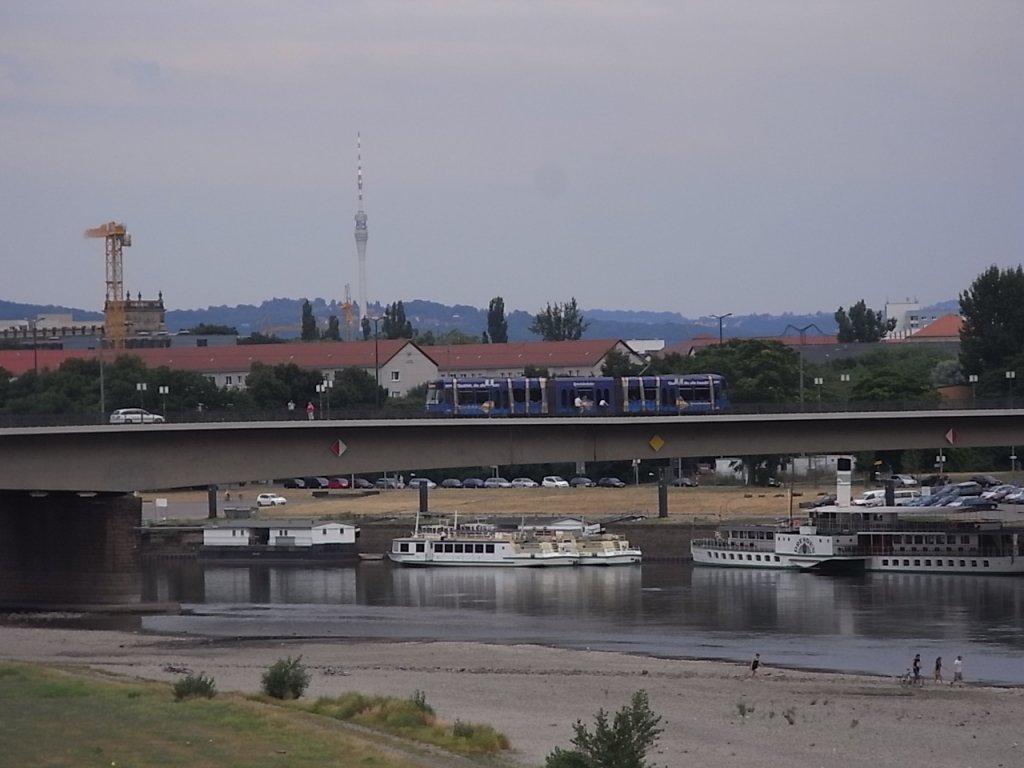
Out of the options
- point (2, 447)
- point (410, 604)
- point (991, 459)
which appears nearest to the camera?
point (2, 447)

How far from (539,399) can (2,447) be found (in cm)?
3011

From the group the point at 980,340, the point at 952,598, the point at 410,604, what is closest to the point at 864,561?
the point at 952,598

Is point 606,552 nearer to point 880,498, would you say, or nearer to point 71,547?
point 880,498

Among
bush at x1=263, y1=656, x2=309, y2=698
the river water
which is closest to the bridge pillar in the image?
the river water

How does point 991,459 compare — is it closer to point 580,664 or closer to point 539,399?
point 539,399

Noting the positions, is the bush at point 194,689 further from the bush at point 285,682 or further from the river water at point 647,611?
the river water at point 647,611

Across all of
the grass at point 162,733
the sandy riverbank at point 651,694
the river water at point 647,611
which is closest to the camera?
the grass at point 162,733

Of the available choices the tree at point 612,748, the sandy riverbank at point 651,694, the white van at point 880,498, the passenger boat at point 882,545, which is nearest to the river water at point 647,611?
the passenger boat at point 882,545

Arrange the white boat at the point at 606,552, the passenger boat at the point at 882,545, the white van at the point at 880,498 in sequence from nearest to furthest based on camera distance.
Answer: the passenger boat at the point at 882,545 → the white boat at the point at 606,552 → the white van at the point at 880,498

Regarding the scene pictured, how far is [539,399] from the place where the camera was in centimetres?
9431

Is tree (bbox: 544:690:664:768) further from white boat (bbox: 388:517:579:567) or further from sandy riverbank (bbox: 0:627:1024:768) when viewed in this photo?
white boat (bbox: 388:517:579:567)

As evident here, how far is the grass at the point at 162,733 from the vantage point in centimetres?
3466

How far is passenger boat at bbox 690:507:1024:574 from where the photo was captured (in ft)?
319

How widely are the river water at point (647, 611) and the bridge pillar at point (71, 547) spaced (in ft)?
10.6
